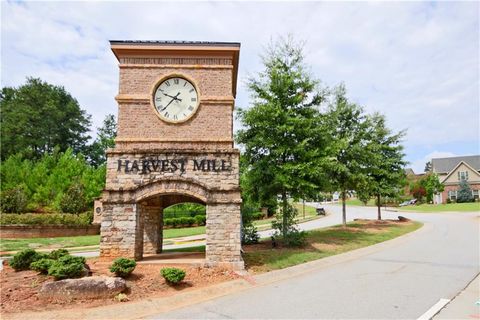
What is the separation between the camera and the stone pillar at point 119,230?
11156 mm

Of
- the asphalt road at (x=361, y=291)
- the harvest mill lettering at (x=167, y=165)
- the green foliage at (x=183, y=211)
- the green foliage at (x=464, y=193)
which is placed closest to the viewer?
the asphalt road at (x=361, y=291)

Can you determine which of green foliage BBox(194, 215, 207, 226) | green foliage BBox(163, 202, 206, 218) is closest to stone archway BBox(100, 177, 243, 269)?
green foliage BBox(163, 202, 206, 218)

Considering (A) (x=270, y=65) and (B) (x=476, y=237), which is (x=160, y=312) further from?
(B) (x=476, y=237)

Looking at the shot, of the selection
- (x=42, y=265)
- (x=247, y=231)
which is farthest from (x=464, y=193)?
(x=42, y=265)

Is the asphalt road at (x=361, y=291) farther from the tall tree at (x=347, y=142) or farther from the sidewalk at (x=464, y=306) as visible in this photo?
the tall tree at (x=347, y=142)

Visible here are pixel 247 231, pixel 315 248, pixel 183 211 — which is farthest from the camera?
pixel 183 211

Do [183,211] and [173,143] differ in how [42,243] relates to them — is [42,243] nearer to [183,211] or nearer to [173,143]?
[173,143]

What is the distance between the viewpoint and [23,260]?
33.1 ft

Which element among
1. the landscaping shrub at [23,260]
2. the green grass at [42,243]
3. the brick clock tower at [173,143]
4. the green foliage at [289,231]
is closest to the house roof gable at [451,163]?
the green foliage at [289,231]

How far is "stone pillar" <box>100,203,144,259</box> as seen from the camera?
36.6 feet

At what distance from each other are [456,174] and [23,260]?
65994 millimetres

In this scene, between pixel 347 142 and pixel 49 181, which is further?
pixel 49 181

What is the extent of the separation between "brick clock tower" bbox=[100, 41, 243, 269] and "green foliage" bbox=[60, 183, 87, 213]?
19.2m

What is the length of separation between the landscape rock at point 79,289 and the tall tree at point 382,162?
20.5m
